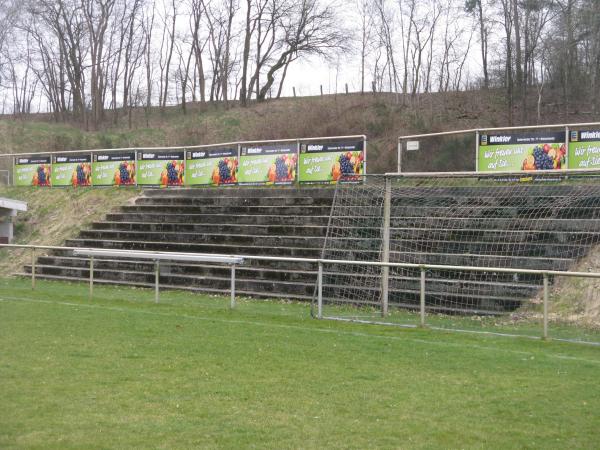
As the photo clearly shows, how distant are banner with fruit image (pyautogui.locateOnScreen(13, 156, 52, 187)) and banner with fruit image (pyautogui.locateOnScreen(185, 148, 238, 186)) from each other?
7489 mm

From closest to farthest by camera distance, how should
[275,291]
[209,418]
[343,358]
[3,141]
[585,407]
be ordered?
[209,418]
[585,407]
[343,358]
[275,291]
[3,141]

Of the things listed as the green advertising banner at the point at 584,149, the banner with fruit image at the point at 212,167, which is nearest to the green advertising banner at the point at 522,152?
the green advertising banner at the point at 584,149

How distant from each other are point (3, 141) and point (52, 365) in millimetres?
41934

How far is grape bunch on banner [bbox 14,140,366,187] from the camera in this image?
2128 cm

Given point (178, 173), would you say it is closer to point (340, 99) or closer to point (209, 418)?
point (209, 418)

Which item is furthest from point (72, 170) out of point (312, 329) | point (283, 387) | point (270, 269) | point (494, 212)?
point (283, 387)

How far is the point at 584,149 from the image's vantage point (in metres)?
17.0

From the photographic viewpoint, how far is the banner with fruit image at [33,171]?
2947cm

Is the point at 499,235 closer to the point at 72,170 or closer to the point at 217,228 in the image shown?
the point at 217,228

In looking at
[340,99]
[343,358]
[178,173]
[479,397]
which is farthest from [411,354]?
[340,99]

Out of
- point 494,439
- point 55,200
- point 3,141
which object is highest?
point 3,141

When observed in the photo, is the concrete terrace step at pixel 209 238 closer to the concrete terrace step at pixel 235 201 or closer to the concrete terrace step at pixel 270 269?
the concrete terrace step at pixel 270 269

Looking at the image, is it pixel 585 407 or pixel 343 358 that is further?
pixel 343 358

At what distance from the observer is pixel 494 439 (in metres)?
5.94
